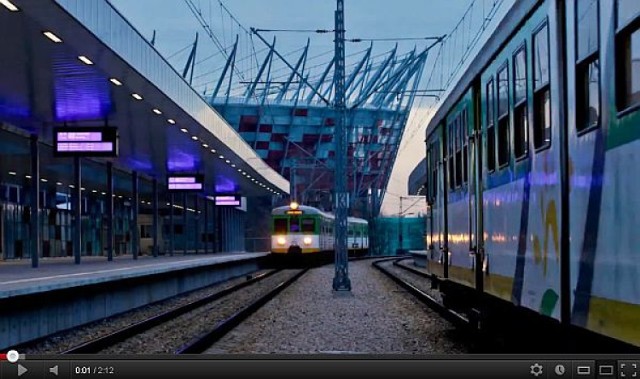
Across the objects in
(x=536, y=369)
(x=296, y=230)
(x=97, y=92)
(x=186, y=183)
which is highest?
(x=97, y=92)

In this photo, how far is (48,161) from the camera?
114 ft

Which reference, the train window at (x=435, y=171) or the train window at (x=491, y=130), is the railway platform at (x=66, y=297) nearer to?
the train window at (x=435, y=171)

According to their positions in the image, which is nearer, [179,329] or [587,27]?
[587,27]

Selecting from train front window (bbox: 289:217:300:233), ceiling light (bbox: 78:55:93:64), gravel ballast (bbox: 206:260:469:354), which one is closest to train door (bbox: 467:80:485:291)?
gravel ballast (bbox: 206:260:469:354)

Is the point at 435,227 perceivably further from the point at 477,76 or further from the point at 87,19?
the point at 87,19

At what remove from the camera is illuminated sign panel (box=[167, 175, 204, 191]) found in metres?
39.1

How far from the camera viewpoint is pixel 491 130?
331 inches

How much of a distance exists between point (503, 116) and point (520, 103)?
794mm

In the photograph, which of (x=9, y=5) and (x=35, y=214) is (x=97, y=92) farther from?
(x=9, y=5)

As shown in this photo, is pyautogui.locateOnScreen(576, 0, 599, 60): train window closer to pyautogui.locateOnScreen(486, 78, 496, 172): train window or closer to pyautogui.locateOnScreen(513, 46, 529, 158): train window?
pyautogui.locateOnScreen(513, 46, 529, 158): train window

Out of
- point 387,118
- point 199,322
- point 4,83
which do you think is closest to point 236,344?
point 199,322

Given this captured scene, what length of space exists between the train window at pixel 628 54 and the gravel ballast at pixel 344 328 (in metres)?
4.63

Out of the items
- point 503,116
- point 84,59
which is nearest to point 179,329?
point 84,59

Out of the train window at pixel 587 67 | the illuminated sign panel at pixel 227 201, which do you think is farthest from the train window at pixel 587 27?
the illuminated sign panel at pixel 227 201
